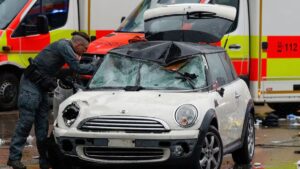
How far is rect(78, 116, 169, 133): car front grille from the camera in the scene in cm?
686

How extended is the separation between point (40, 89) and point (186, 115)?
1.98 meters

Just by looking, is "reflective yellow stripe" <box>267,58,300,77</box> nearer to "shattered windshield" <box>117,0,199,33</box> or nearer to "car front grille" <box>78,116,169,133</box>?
"shattered windshield" <box>117,0,199,33</box>

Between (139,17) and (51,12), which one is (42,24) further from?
(139,17)

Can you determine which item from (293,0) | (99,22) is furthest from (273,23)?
(99,22)

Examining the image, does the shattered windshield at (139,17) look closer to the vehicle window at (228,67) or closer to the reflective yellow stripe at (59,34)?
the reflective yellow stripe at (59,34)

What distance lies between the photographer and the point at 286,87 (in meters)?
12.6

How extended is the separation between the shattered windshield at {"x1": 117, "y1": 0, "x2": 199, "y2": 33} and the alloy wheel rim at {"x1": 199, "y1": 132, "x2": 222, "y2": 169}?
187 inches

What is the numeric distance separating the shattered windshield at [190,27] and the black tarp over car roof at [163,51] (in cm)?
217

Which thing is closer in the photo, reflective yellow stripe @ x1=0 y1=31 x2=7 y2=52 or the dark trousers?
the dark trousers

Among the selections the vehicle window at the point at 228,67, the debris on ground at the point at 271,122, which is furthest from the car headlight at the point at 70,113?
the debris on ground at the point at 271,122

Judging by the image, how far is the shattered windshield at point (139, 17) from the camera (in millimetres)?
11930

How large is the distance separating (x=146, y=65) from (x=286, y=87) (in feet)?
17.3

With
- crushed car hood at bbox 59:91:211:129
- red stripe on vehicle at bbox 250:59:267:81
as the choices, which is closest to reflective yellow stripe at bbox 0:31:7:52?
red stripe on vehicle at bbox 250:59:267:81

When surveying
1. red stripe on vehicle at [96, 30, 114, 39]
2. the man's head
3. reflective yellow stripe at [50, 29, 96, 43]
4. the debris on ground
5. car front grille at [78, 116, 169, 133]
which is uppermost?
the man's head
